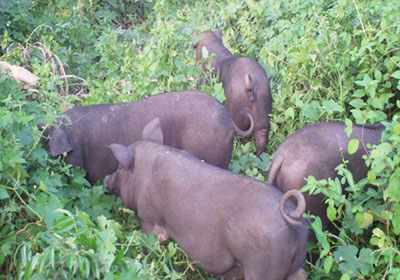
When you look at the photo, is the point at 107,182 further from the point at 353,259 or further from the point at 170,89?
the point at 353,259

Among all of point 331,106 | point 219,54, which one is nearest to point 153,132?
point 331,106

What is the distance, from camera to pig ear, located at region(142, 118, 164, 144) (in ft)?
14.4

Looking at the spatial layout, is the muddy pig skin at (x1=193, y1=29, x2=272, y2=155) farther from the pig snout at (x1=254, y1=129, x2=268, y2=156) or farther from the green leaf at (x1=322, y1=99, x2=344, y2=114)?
the green leaf at (x1=322, y1=99, x2=344, y2=114)

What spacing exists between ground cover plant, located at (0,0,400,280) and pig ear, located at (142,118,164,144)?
0.54m

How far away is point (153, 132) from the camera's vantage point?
4.41 metres

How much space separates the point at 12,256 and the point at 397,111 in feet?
9.76

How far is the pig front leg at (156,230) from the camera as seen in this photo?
13.0 ft

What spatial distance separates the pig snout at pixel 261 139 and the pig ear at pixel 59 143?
1.89 meters

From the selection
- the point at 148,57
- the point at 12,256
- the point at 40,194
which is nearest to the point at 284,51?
the point at 148,57

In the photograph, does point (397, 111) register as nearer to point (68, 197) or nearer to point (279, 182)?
point (279, 182)

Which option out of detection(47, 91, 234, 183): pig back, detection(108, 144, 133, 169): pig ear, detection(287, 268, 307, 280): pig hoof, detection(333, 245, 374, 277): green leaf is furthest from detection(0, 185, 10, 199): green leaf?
detection(333, 245, 374, 277): green leaf

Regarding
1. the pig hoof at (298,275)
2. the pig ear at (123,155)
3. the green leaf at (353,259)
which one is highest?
the pig ear at (123,155)

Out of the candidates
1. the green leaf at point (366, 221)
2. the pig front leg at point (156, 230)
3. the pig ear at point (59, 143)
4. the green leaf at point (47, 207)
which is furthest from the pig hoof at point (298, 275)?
the pig ear at point (59, 143)

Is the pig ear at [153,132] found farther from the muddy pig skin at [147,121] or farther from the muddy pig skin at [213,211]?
the muddy pig skin at [147,121]
